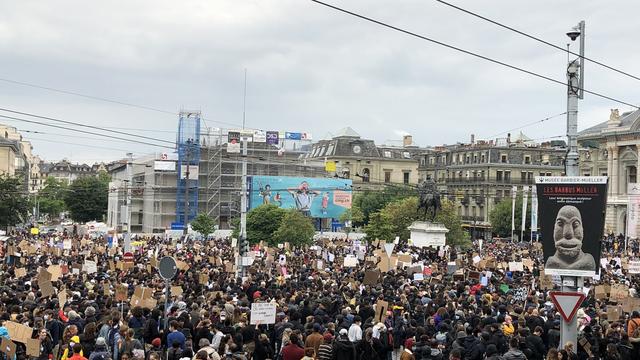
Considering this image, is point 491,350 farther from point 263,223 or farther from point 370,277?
point 263,223

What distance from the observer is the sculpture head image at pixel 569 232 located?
16.8m

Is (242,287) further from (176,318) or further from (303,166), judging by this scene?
(303,166)

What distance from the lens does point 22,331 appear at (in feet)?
49.0

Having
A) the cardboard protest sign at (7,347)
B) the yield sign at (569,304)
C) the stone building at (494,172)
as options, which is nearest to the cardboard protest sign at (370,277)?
the yield sign at (569,304)

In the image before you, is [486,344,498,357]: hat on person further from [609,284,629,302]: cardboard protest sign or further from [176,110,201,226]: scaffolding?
[176,110,201,226]: scaffolding

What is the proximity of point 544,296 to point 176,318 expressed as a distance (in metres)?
13.0

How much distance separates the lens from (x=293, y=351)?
560 inches

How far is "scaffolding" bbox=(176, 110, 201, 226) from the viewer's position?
91312 mm

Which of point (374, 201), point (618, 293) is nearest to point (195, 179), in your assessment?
point (374, 201)

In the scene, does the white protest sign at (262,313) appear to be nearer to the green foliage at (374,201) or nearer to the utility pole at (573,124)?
the utility pole at (573,124)

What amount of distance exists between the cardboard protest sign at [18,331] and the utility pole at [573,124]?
9753 mm

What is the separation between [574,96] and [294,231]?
4751 cm

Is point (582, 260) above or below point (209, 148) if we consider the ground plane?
below

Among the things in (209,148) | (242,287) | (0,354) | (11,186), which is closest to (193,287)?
(242,287)
